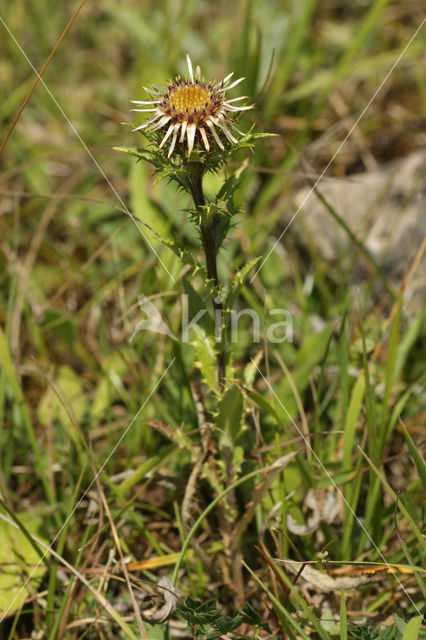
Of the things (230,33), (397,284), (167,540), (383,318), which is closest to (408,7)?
(230,33)

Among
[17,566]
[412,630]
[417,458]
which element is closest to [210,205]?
[417,458]

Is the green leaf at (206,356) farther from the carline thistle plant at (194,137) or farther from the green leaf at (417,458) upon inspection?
the green leaf at (417,458)

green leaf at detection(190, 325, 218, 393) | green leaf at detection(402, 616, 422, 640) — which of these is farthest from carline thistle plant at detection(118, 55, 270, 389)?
green leaf at detection(402, 616, 422, 640)

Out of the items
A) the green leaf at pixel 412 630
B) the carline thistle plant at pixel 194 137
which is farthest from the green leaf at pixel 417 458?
the carline thistle plant at pixel 194 137

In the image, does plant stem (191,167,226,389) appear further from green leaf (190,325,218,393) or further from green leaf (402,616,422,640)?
green leaf (402,616,422,640)

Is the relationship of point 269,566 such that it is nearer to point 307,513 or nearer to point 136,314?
point 307,513

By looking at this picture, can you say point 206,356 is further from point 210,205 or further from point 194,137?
point 194,137
